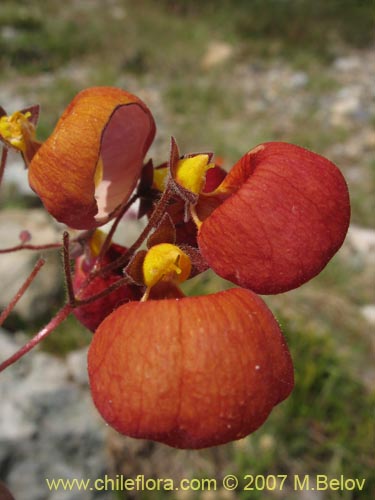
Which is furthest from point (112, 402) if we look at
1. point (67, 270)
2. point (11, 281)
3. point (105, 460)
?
Answer: point (11, 281)

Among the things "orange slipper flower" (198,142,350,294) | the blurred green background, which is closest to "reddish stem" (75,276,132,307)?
"orange slipper flower" (198,142,350,294)

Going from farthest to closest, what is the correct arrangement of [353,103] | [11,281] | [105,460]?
[353,103] < [11,281] < [105,460]

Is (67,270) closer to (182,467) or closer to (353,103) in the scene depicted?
(182,467)

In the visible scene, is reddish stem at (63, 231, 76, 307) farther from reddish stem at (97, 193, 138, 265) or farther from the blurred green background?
the blurred green background

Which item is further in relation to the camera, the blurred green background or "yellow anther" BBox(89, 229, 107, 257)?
the blurred green background

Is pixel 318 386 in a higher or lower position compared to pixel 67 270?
lower

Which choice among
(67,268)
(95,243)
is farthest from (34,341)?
(95,243)

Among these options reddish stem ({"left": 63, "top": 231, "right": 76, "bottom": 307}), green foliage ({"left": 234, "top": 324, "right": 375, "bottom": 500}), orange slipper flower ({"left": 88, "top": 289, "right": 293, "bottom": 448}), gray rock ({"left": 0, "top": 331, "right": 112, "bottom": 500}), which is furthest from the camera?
green foliage ({"left": 234, "top": 324, "right": 375, "bottom": 500})

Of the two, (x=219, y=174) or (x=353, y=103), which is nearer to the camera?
(x=219, y=174)
